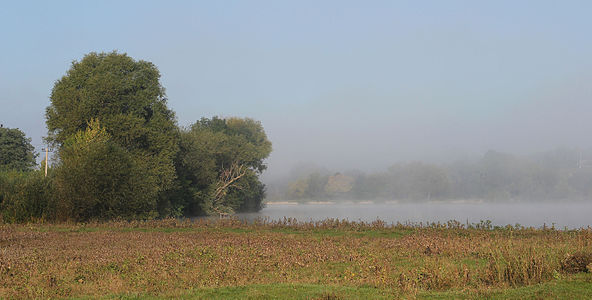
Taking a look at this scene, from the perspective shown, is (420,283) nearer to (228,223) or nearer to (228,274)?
(228,274)

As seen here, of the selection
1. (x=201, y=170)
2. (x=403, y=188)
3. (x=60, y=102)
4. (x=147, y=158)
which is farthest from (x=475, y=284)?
(x=403, y=188)

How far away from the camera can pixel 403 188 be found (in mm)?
164000

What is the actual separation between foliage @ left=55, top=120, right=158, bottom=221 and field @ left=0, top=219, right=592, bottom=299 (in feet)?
47.8

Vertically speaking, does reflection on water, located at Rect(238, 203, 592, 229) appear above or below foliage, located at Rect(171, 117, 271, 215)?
below

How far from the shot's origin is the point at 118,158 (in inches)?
1534

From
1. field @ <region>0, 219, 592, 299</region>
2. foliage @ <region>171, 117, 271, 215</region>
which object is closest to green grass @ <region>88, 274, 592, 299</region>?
field @ <region>0, 219, 592, 299</region>

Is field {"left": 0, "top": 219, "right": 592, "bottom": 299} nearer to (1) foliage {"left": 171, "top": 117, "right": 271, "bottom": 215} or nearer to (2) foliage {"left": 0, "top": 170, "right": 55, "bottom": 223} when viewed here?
(2) foliage {"left": 0, "top": 170, "right": 55, "bottom": 223}

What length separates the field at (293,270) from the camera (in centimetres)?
1106

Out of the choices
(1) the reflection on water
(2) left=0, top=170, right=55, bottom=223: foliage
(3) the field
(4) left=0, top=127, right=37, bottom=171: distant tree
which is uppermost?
(4) left=0, top=127, right=37, bottom=171: distant tree

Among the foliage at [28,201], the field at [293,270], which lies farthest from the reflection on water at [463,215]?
the field at [293,270]

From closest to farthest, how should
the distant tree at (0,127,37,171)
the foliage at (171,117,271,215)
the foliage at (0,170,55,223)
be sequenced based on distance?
the foliage at (0,170,55,223) → the foliage at (171,117,271,215) → the distant tree at (0,127,37,171)

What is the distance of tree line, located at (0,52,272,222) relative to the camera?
3669 centimetres

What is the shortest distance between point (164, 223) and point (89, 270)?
1843 centimetres

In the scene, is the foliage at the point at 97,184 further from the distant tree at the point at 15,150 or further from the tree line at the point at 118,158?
the distant tree at the point at 15,150
